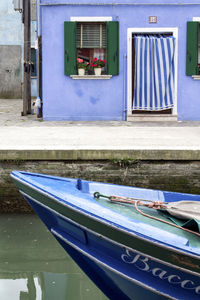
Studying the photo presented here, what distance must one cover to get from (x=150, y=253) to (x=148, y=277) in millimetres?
300

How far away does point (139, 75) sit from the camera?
40.7 feet

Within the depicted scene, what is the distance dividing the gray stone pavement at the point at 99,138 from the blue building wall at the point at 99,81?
0.54 m

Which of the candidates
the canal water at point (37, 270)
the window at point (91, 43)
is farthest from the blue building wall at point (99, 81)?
the canal water at point (37, 270)

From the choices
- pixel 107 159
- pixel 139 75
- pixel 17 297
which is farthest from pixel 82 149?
pixel 139 75

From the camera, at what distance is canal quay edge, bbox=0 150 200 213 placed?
7508mm

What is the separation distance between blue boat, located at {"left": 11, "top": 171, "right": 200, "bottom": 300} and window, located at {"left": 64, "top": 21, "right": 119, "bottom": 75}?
7491 millimetres

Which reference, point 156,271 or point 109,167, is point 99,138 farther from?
point 156,271

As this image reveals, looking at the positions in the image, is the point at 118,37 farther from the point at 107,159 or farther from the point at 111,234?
the point at 111,234

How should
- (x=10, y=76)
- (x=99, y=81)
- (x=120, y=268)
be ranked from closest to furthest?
(x=120, y=268)
(x=99, y=81)
(x=10, y=76)

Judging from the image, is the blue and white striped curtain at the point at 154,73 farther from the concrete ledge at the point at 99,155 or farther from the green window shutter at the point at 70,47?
the concrete ledge at the point at 99,155

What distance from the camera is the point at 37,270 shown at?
228 inches

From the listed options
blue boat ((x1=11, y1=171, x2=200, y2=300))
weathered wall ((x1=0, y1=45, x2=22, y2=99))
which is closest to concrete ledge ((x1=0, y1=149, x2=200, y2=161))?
blue boat ((x1=11, y1=171, x2=200, y2=300))

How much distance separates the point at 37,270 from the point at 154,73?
750 cm

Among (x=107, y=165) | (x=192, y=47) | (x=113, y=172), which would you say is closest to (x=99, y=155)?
(x=107, y=165)
